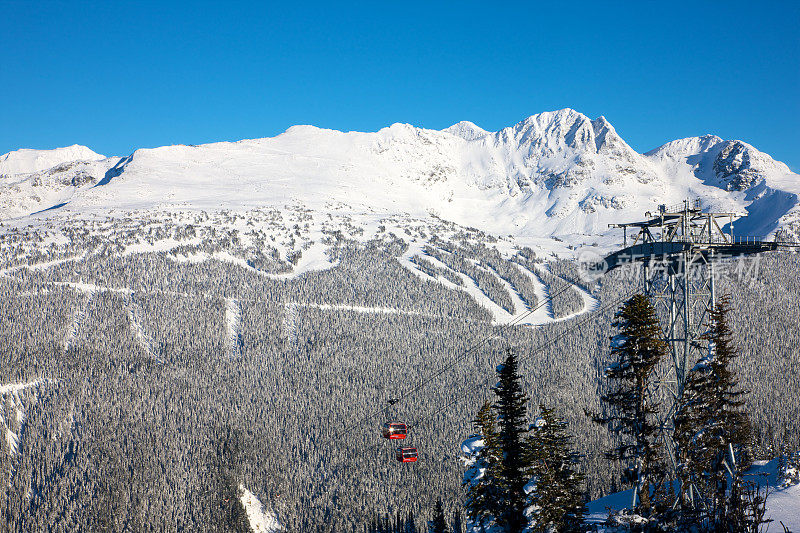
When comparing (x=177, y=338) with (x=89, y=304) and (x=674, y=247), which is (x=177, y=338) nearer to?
(x=89, y=304)

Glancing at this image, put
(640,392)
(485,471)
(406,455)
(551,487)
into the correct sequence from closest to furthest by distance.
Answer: (640,392), (551,487), (485,471), (406,455)

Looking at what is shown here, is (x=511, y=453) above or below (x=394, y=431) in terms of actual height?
above

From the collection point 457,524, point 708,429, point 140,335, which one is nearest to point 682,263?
point 708,429

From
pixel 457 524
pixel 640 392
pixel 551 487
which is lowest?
pixel 457 524

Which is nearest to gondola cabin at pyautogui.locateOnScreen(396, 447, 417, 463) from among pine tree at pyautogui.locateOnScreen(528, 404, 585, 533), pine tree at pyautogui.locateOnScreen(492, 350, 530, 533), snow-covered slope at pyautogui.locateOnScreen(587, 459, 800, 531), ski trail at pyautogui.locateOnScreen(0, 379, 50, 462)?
snow-covered slope at pyautogui.locateOnScreen(587, 459, 800, 531)

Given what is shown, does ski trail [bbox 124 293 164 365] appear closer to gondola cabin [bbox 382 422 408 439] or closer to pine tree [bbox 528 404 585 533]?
gondola cabin [bbox 382 422 408 439]

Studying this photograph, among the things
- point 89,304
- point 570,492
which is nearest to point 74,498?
point 89,304

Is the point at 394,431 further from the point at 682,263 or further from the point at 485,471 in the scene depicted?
the point at 682,263
